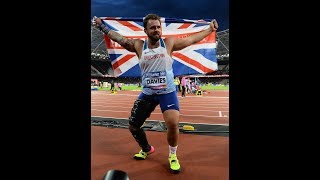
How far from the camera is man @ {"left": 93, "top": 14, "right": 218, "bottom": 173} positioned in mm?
2205

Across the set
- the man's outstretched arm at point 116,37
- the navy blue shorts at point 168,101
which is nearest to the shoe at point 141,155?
the navy blue shorts at point 168,101

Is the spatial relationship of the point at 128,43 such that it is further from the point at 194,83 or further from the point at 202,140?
the point at 194,83

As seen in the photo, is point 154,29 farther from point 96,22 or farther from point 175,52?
point 96,22

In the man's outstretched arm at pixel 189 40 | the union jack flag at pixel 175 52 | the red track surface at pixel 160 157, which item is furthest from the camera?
the union jack flag at pixel 175 52

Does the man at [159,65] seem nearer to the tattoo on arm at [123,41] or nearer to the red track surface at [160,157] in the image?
the tattoo on arm at [123,41]

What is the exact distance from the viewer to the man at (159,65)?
221 centimetres

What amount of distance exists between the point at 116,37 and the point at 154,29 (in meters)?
0.39

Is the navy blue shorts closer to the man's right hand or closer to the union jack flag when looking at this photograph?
the union jack flag

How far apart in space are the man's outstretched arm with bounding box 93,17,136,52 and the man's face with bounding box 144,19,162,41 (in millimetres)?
207

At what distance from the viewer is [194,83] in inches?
463

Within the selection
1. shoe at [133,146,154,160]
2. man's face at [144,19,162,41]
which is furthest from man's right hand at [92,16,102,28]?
shoe at [133,146,154,160]
